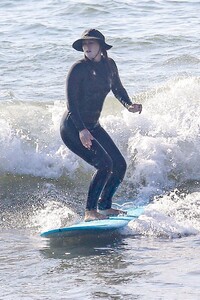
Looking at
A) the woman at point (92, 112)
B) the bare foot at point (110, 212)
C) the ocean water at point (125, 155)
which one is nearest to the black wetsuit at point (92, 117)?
the woman at point (92, 112)

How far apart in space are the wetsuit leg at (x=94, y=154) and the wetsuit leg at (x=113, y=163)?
166 mm

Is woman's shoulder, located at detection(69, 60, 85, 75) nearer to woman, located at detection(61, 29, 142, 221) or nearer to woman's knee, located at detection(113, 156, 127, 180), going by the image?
woman, located at detection(61, 29, 142, 221)

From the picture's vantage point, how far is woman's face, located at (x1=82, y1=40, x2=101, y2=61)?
815 cm

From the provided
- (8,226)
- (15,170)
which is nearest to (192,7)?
(15,170)

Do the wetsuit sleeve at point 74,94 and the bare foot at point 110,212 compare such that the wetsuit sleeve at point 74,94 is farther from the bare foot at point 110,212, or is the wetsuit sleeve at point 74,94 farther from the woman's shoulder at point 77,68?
the bare foot at point 110,212

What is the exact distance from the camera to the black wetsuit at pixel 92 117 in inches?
318

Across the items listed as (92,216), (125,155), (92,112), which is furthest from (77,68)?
(125,155)

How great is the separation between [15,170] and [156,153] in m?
1.76

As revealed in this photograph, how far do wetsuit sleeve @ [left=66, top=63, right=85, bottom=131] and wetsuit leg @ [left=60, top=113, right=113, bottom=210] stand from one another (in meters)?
0.19

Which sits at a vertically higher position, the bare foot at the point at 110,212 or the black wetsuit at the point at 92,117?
the black wetsuit at the point at 92,117

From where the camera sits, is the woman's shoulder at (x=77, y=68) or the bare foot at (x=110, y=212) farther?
the bare foot at (x=110, y=212)

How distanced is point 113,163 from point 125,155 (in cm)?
270

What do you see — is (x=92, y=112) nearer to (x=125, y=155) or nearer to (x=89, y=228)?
(x=89, y=228)

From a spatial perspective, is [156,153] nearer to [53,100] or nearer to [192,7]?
[53,100]
